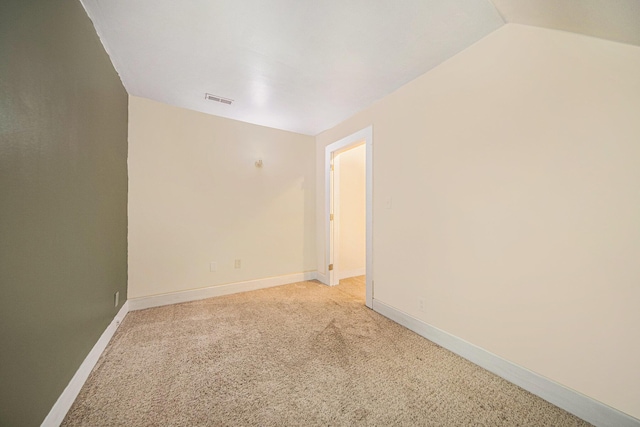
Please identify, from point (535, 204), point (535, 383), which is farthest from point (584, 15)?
point (535, 383)

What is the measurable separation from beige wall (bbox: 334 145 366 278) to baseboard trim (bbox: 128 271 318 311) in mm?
649

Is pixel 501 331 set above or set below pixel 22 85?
below

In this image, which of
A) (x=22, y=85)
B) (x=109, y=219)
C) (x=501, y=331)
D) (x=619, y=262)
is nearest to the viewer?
(x=22, y=85)

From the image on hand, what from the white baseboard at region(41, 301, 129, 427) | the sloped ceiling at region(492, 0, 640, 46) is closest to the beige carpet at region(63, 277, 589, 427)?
the white baseboard at region(41, 301, 129, 427)

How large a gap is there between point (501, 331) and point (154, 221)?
3.42m

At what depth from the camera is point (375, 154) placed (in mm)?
2545

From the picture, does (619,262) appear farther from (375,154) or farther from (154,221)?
(154,221)

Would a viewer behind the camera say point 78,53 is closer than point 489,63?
Yes

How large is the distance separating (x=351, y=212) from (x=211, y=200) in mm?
2233

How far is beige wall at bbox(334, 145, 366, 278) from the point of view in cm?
386

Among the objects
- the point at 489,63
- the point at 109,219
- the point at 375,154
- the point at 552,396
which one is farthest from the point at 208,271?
the point at 489,63

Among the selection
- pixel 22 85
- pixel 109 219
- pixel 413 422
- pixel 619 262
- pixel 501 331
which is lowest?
pixel 413 422

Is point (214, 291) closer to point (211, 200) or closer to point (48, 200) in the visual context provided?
point (211, 200)

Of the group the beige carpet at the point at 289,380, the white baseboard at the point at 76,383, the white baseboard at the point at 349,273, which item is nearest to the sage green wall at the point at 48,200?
the white baseboard at the point at 76,383
